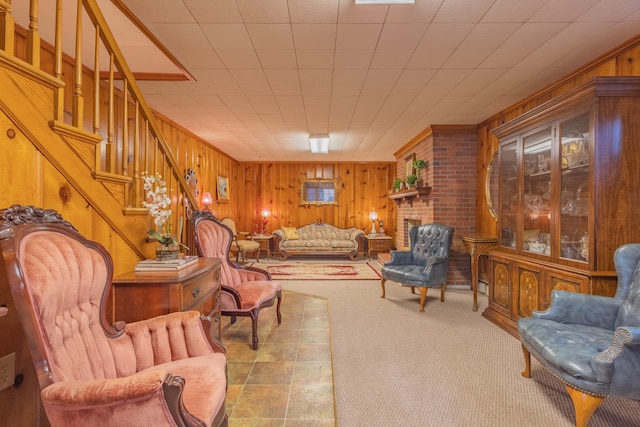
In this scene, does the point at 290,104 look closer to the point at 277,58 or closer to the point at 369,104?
the point at 369,104

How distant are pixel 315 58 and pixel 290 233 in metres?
5.55

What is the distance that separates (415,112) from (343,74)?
158cm

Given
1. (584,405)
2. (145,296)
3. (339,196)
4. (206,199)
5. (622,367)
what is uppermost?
(339,196)

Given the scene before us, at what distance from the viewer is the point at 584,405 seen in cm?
158

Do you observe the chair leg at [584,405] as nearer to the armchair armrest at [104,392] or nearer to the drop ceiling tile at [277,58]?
the armchair armrest at [104,392]

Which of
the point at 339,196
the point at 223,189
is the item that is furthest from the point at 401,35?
the point at 339,196

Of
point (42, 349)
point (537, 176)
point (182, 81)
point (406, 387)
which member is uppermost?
point (182, 81)

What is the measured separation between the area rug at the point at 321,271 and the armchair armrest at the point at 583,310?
340 cm

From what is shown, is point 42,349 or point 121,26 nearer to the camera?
point 42,349

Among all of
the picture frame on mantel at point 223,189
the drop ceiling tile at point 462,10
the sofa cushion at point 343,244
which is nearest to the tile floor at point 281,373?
the drop ceiling tile at point 462,10

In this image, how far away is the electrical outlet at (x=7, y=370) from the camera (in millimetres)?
1159

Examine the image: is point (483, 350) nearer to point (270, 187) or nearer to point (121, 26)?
point (121, 26)

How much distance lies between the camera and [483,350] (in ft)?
8.59

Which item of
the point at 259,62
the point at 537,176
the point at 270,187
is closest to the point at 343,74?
the point at 259,62
